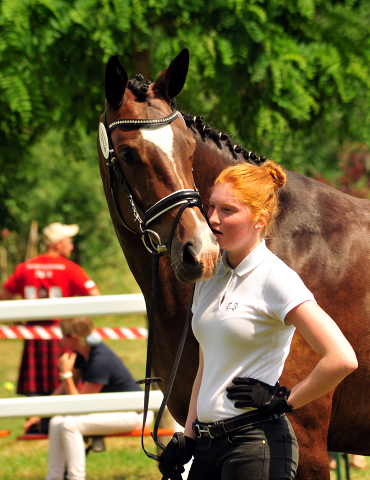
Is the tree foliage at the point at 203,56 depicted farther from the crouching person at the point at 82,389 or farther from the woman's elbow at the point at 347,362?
the woman's elbow at the point at 347,362

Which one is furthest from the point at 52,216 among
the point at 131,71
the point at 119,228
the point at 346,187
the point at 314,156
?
the point at 119,228

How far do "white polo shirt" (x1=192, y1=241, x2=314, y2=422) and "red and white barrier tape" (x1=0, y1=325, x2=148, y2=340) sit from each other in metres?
3.33

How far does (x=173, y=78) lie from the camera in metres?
2.71

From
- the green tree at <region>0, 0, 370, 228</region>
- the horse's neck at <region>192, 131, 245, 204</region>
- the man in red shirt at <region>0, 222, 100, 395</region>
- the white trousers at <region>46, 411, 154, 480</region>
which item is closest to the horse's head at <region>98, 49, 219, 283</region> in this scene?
the horse's neck at <region>192, 131, 245, 204</region>

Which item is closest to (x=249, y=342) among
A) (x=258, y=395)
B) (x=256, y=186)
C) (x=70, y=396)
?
(x=258, y=395)

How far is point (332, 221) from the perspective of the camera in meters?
2.80

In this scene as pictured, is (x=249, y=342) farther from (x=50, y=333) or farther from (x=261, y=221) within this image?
(x=50, y=333)

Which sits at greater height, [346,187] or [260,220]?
[260,220]

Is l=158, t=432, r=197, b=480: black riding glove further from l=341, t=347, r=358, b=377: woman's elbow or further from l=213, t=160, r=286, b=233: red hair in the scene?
l=213, t=160, r=286, b=233: red hair

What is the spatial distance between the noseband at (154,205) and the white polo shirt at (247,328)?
0.45m

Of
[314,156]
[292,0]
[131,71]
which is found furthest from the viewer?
[314,156]

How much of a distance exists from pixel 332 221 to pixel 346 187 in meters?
16.7

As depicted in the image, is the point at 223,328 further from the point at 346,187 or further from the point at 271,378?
the point at 346,187

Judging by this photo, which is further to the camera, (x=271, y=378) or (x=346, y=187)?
(x=346, y=187)
